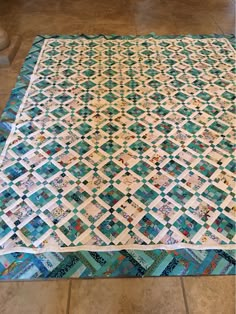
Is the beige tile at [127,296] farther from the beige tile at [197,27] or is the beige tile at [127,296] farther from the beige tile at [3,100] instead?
the beige tile at [197,27]

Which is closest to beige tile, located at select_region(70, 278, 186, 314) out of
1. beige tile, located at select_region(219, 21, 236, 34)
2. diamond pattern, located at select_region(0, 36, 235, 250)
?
diamond pattern, located at select_region(0, 36, 235, 250)

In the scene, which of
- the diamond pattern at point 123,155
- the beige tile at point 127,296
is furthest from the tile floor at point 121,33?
the diamond pattern at point 123,155

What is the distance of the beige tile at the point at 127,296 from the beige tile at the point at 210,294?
30 mm

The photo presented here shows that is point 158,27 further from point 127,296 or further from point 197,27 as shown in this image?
point 127,296

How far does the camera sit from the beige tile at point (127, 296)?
0.81m

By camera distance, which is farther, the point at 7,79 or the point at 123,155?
the point at 7,79

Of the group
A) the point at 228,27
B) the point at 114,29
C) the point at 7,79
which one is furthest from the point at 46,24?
the point at 228,27

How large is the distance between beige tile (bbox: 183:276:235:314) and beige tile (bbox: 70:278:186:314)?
0.10 ft

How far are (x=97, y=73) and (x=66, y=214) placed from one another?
99cm

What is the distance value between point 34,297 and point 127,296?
0.89 ft

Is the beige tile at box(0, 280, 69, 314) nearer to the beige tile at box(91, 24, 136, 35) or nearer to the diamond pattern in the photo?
the diamond pattern

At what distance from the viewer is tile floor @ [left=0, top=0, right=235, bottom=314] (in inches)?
32.0

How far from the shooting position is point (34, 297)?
0.83 meters

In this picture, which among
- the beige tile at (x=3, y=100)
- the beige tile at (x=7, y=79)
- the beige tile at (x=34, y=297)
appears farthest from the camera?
the beige tile at (x=7, y=79)
